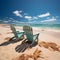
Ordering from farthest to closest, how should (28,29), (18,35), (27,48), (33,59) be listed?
(18,35)
(28,29)
(27,48)
(33,59)

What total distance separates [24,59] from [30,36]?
236 cm

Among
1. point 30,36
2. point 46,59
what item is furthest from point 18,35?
point 46,59

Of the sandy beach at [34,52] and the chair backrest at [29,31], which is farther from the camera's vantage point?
the chair backrest at [29,31]

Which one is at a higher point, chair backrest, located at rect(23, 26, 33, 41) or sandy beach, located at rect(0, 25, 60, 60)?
chair backrest, located at rect(23, 26, 33, 41)

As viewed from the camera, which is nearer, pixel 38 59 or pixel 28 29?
pixel 38 59

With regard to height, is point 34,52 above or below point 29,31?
below

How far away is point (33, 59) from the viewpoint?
433 centimetres

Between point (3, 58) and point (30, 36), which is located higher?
point (30, 36)

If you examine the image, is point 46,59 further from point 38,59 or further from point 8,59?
point 8,59

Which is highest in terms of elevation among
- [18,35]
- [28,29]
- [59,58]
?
[28,29]

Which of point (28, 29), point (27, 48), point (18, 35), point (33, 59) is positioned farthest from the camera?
point (18, 35)

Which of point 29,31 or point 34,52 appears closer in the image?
point 34,52

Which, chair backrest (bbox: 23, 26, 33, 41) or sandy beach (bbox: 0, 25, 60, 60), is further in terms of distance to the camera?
chair backrest (bbox: 23, 26, 33, 41)

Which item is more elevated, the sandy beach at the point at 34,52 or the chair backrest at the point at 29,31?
the chair backrest at the point at 29,31
